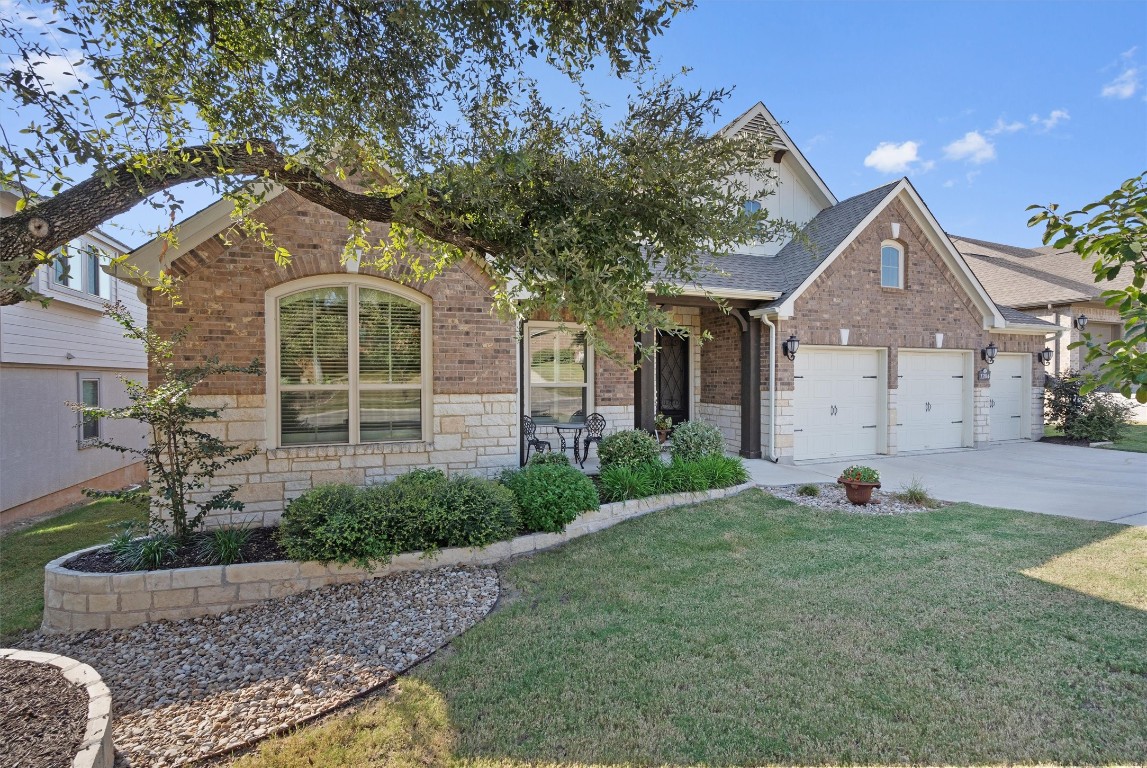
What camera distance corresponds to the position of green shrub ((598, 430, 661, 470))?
793 centimetres

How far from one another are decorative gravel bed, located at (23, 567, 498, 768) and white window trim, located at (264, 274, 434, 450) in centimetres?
236

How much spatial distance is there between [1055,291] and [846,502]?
15892 millimetres

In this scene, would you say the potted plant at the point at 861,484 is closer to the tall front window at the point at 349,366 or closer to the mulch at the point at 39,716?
the tall front window at the point at 349,366

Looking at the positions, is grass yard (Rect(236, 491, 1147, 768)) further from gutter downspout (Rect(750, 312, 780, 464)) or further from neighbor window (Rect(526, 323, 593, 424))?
gutter downspout (Rect(750, 312, 780, 464))

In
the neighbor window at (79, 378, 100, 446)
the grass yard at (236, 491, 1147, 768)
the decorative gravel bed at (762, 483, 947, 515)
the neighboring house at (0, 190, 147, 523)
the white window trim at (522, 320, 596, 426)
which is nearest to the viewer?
the grass yard at (236, 491, 1147, 768)

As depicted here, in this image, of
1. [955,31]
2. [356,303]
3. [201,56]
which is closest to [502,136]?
[201,56]

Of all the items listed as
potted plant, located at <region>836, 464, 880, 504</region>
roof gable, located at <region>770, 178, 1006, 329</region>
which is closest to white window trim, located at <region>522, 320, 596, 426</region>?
roof gable, located at <region>770, 178, 1006, 329</region>

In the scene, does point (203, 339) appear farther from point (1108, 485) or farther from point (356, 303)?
point (1108, 485)

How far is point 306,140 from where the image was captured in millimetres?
4254

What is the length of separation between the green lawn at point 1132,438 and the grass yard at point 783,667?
9710mm

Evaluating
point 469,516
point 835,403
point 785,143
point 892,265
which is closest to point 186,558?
point 469,516

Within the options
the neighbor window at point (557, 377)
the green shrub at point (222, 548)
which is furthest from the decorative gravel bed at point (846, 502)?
the green shrub at point (222, 548)

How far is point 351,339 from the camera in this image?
6895 millimetres

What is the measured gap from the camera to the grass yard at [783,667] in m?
2.82
